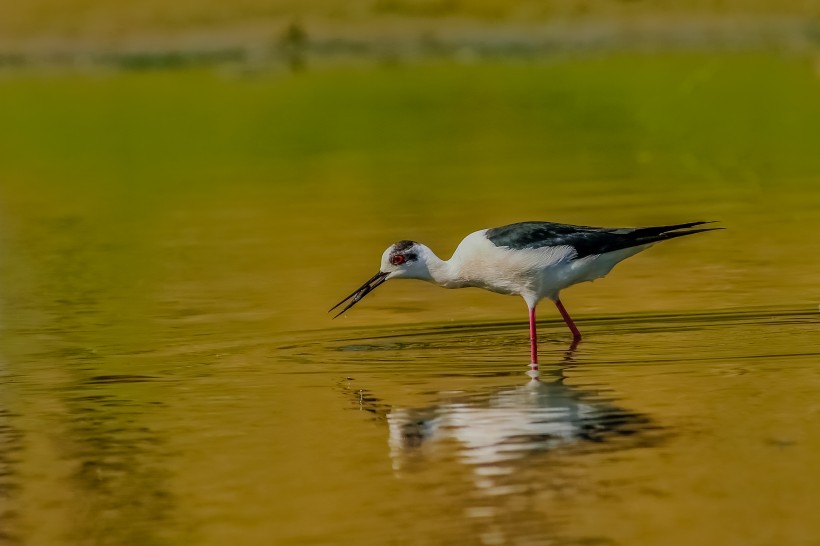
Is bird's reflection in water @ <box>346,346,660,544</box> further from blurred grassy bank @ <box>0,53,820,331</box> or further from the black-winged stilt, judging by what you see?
blurred grassy bank @ <box>0,53,820,331</box>

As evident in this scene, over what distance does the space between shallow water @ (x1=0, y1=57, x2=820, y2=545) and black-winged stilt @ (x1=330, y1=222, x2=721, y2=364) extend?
421 mm

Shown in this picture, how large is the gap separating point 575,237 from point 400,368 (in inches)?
58.4

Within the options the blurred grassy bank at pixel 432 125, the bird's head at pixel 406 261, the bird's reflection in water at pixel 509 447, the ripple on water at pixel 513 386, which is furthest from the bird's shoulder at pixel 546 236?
the blurred grassy bank at pixel 432 125

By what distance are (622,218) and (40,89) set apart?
943 inches

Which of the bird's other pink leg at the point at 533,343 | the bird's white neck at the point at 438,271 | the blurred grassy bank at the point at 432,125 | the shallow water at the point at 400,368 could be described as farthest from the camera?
the blurred grassy bank at the point at 432,125

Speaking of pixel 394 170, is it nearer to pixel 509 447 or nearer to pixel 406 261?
pixel 406 261

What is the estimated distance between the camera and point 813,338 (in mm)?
12953

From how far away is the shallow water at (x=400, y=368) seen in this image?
9328mm

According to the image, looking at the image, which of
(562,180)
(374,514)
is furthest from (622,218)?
(374,514)

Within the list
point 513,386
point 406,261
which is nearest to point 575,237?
point 406,261

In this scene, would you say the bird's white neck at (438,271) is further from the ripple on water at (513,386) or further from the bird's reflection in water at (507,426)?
the bird's reflection in water at (507,426)

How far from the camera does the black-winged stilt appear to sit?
13219 mm

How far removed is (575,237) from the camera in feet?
43.7

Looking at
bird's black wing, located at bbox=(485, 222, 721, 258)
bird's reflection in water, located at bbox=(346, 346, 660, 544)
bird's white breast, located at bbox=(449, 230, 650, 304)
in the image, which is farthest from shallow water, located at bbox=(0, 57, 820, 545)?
bird's black wing, located at bbox=(485, 222, 721, 258)
